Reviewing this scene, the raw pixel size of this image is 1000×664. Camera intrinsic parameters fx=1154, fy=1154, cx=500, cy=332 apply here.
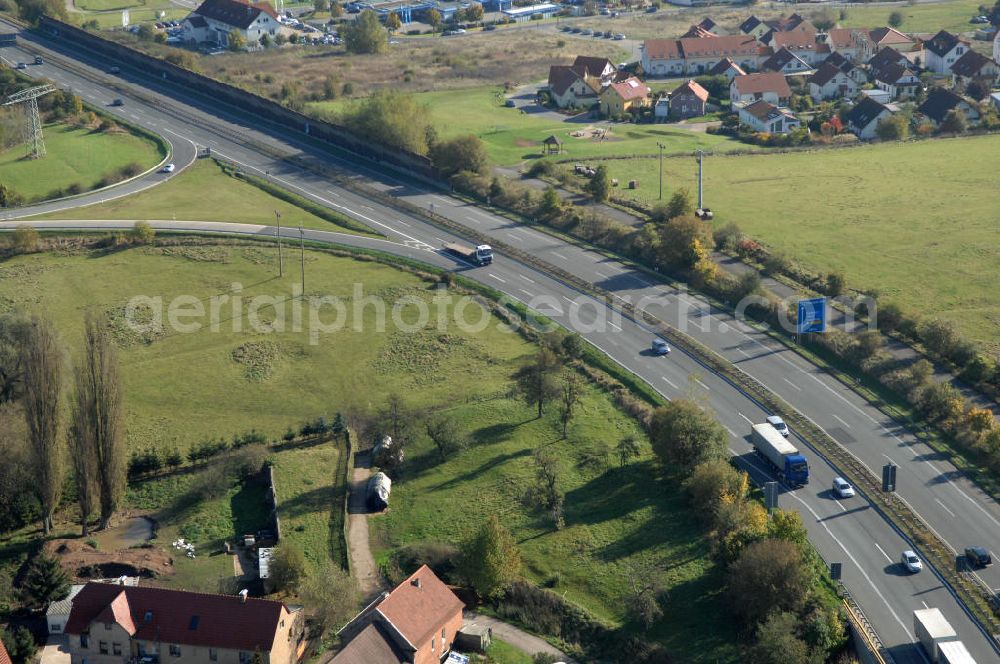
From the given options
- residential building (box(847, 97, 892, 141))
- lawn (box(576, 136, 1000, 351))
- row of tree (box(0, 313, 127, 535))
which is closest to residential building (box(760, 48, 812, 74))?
residential building (box(847, 97, 892, 141))

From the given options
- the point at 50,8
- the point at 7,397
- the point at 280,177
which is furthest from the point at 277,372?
the point at 50,8

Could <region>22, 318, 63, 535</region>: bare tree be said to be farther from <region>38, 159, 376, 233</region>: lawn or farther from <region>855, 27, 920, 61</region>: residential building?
<region>855, 27, 920, 61</region>: residential building

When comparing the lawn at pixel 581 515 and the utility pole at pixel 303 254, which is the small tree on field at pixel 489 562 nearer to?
the lawn at pixel 581 515

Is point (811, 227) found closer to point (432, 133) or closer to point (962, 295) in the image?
point (962, 295)

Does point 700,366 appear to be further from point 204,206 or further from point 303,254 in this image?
point 204,206

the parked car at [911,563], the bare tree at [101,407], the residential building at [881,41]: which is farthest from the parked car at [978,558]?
the residential building at [881,41]

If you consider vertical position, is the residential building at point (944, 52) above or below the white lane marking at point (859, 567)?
above
